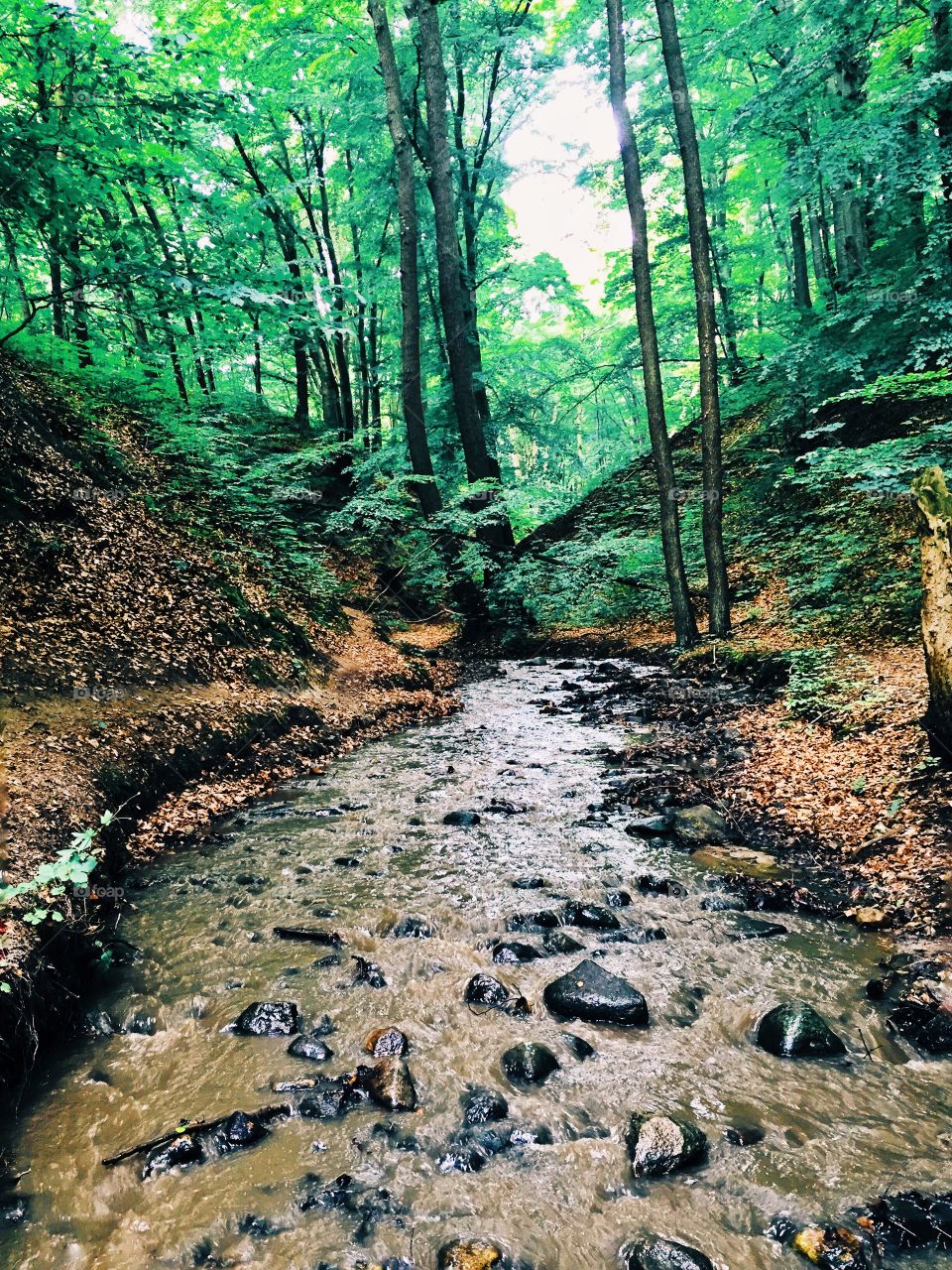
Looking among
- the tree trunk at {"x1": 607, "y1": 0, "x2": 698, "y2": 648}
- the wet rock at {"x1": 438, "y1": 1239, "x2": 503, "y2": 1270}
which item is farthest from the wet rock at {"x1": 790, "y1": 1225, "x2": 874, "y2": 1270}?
the tree trunk at {"x1": 607, "y1": 0, "x2": 698, "y2": 648}

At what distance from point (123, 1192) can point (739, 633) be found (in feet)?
36.1

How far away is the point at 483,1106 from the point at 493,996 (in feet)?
2.57

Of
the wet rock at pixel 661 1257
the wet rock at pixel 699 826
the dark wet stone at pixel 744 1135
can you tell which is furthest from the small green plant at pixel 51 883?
the wet rock at pixel 699 826

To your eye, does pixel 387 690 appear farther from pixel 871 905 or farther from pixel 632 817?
pixel 871 905

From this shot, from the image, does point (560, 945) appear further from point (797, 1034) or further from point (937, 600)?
point (937, 600)

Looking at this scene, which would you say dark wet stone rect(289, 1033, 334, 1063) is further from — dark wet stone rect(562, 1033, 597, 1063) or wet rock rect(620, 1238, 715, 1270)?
wet rock rect(620, 1238, 715, 1270)

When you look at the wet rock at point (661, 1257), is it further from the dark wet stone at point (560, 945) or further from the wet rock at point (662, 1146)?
the dark wet stone at point (560, 945)

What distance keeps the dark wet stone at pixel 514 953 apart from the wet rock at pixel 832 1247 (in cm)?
197

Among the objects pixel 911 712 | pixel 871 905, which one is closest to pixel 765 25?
pixel 911 712

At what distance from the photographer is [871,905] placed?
4344mm

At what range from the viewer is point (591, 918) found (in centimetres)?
458

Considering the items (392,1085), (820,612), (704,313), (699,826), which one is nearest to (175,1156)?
(392,1085)

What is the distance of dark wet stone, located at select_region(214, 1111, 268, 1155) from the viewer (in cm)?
290

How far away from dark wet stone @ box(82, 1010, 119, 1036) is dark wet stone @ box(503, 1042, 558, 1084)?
219cm
